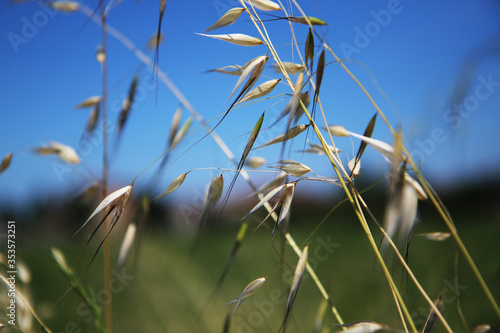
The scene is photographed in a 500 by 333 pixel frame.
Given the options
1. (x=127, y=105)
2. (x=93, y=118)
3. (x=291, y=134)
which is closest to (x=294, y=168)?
(x=291, y=134)

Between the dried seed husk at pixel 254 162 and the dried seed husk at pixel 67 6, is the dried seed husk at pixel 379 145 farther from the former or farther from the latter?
the dried seed husk at pixel 67 6

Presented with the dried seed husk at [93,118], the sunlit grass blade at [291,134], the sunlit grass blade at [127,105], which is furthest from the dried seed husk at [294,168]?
the dried seed husk at [93,118]

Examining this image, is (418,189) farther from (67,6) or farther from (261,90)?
(67,6)

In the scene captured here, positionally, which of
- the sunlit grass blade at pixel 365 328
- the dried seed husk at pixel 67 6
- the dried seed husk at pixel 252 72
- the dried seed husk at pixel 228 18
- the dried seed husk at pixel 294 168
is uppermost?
the dried seed husk at pixel 67 6

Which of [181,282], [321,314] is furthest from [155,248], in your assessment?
[321,314]

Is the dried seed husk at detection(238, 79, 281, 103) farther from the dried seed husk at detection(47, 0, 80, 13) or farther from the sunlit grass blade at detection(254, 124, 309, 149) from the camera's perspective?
the dried seed husk at detection(47, 0, 80, 13)

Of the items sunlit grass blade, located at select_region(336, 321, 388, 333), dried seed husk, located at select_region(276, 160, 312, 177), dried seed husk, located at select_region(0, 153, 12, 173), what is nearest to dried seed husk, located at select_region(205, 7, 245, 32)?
dried seed husk, located at select_region(276, 160, 312, 177)

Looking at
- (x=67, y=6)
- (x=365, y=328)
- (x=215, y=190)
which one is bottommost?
(x=365, y=328)

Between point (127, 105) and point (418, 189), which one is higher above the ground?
point (127, 105)
